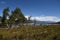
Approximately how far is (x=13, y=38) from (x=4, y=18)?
157 ft

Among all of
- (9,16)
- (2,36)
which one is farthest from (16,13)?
(2,36)

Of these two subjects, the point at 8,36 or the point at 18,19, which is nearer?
the point at 8,36

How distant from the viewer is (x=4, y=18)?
59219 millimetres

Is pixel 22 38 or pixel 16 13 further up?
pixel 16 13

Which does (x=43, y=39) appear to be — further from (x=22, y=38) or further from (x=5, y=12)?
(x=5, y=12)

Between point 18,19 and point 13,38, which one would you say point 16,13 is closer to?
point 18,19

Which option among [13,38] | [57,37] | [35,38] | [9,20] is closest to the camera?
[57,37]

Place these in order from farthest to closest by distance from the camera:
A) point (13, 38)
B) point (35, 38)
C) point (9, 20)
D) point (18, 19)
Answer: point (18, 19) < point (9, 20) < point (13, 38) < point (35, 38)

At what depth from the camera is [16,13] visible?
6000 cm

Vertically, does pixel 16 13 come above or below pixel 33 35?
above

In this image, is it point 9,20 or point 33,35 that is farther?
point 9,20

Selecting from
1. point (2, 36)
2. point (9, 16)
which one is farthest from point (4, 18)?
point (2, 36)

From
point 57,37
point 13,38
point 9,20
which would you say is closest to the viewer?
point 57,37

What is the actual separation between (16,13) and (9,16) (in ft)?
9.16
